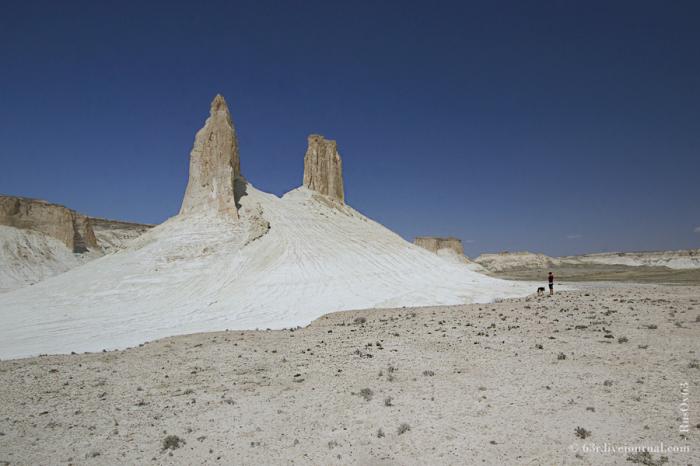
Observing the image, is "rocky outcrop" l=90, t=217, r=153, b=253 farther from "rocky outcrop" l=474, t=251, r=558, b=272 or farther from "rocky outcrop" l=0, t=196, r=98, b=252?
"rocky outcrop" l=474, t=251, r=558, b=272

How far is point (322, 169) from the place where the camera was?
49562mm

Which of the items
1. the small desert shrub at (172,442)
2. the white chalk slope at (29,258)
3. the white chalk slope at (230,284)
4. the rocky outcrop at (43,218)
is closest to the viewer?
the small desert shrub at (172,442)

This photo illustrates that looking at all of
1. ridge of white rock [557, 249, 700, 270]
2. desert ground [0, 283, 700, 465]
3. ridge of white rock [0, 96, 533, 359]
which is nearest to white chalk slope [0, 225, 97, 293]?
ridge of white rock [0, 96, 533, 359]

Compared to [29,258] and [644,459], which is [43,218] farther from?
[644,459]

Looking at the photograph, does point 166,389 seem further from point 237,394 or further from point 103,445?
point 103,445

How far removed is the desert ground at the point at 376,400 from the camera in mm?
6055

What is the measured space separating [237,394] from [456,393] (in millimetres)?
4489

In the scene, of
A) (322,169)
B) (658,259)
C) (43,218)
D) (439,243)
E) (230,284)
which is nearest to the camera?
(230,284)

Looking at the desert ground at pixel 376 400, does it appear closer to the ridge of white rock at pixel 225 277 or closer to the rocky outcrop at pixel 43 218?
the ridge of white rock at pixel 225 277

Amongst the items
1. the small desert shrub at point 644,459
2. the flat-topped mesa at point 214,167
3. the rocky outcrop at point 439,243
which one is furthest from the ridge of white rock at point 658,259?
the small desert shrub at point 644,459

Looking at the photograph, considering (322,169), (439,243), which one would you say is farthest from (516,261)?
(322,169)

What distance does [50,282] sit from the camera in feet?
97.4

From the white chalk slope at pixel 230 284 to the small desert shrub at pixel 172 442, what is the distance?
10355 millimetres

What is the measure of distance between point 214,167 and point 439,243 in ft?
283
